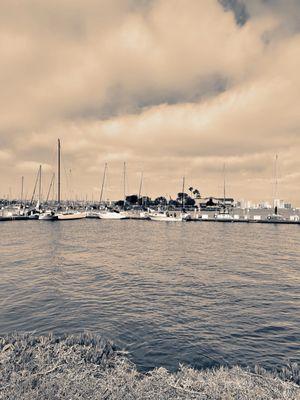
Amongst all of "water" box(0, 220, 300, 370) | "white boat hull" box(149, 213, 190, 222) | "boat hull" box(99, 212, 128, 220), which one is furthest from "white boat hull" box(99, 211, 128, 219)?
"water" box(0, 220, 300, 370)

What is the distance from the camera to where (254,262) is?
82.6 ft

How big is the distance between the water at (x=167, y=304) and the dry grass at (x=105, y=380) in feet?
3.48

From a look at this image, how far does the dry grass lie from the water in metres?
1.06

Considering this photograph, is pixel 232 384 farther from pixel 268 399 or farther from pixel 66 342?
pixel 66 342

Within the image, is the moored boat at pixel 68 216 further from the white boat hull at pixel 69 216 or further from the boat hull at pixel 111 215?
the boat hull at pixel 111 215

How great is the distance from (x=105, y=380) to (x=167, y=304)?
7383 millimetres

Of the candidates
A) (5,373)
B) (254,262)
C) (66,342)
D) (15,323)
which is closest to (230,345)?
(66,342)

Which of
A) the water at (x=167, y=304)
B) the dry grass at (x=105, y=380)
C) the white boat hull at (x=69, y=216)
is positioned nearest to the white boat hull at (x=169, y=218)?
the white boat hull at (x=69, y=216)

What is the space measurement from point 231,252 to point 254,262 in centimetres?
583

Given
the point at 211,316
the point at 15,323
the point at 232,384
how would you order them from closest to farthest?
the point at 232,384
the point at 15,323
the point at 211,316

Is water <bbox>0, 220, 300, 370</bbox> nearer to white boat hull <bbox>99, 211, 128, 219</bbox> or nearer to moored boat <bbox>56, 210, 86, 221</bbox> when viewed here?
moored boat <bbox>56, 210, 86, 221</bbox>

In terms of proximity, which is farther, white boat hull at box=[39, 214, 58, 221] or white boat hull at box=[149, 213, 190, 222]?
white boat hull at box=[149, 213, 190, 222]

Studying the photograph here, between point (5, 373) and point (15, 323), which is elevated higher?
point (5, 373)

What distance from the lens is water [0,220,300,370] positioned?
9477 millimetres
